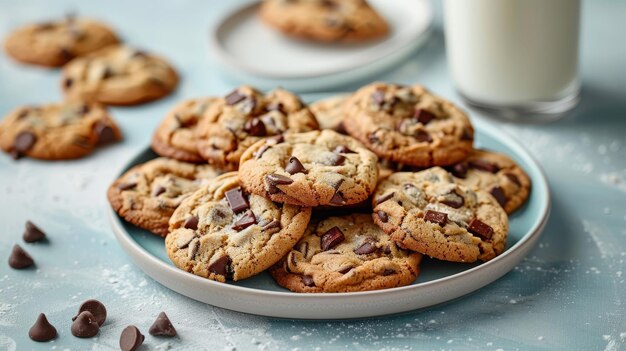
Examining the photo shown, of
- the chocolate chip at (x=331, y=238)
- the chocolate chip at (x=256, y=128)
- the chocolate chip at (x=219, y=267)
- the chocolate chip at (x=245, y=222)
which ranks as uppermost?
the chocolate chip at (x=256, y=128)

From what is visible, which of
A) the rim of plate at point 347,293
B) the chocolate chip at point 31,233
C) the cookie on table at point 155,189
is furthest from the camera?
the chocolate chip at point 31,233

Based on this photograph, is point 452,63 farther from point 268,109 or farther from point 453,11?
point 268,109

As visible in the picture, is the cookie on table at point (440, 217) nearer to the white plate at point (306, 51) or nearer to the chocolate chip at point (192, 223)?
the chocolate chip at point (192, 223)

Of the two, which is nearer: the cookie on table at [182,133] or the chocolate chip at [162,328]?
the chocolate chip at [162,328]

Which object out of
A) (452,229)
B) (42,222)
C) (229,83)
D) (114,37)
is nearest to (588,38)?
(229,83)

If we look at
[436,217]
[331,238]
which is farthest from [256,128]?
[436,217]

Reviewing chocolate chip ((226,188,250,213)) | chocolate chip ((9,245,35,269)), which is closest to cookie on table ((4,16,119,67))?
chocolate chip ((9,245,35,269))

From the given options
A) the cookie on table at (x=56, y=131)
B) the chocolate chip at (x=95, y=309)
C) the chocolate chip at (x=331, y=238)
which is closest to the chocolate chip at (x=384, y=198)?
the chocolate chip at (x=331, y=238)
